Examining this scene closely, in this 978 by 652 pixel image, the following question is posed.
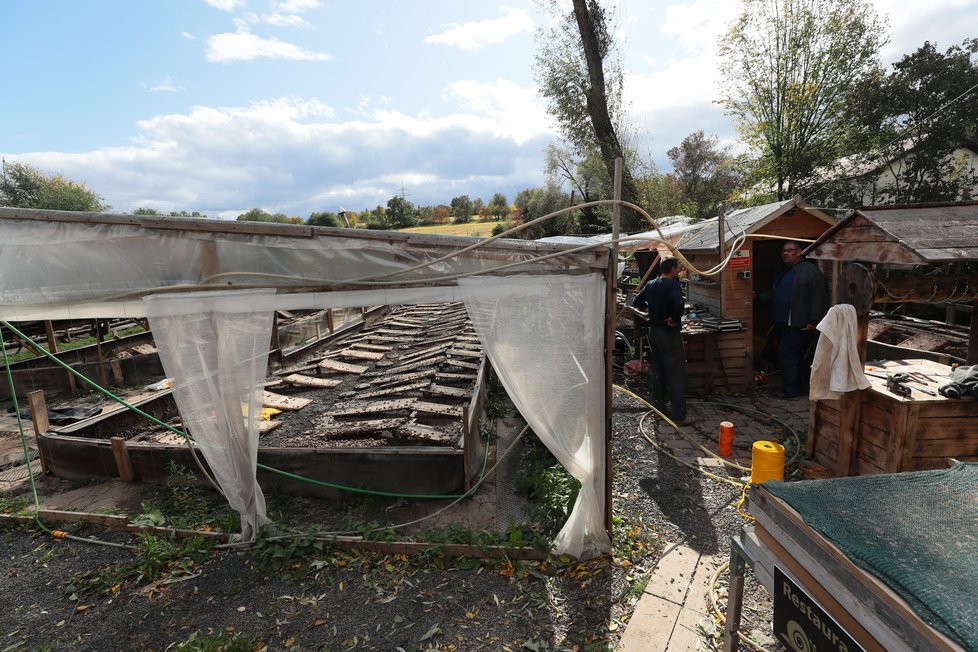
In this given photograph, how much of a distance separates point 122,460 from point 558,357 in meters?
5.44

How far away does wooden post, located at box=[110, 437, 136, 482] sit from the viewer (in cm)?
531

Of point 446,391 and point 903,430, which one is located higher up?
point 903,430

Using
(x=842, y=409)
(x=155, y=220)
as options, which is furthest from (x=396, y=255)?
(x=842, y=409)

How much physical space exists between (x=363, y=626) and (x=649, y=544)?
8.19 ft

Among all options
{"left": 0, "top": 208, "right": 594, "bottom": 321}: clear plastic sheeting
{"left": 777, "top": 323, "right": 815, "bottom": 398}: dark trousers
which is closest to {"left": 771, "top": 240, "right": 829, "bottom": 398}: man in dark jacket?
{"left": 777, "top": 323, "right": 815, "bottom": 398}: dark trousers

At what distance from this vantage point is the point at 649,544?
402 cm

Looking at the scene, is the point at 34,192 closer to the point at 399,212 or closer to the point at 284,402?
the point at 399,212

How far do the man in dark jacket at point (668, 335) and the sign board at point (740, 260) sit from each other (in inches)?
79.1

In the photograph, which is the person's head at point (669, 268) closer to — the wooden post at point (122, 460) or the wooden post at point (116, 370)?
the wooden post at point (122, 460)

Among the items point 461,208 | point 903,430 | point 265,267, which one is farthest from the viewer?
point 461,208

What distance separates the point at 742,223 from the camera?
7707 millimetres

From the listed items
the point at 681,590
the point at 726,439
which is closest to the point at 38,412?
the point at 681,590

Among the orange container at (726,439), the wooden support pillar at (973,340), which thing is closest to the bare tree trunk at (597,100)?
the wooden support pillar at (973,340)

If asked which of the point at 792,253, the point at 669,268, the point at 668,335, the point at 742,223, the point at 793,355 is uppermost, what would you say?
the point at 742,223
